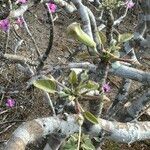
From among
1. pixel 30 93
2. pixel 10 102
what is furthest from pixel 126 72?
pixel 30 93

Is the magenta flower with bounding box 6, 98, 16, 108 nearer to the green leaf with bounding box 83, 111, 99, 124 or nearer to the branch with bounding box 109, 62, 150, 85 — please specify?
the branch with bounding box 109, 62, 150, 85

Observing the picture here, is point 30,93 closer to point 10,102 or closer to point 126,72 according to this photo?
point 10,102

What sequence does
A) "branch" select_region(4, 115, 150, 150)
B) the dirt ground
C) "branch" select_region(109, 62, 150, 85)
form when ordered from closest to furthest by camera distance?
"branch" select_region(4, 115, 150, 150) → "branch" select_region(109, 62, 150, 85) → the dirt ground

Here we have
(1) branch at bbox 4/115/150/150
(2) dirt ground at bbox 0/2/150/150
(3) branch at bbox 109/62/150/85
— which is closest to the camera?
(1) branch at bbox 4/115/150/150

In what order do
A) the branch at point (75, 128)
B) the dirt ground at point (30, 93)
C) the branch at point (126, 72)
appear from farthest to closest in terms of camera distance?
the dirt ground at point (30, 93) < the branch at point (126, 72) < the branch at point (75, 128)

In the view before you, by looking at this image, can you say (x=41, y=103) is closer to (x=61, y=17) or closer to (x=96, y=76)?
(x=61, y=17)

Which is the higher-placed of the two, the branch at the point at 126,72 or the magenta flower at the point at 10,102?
the branch at the point at 126,72

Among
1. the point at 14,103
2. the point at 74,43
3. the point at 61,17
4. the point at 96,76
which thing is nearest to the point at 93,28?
the point at 96,76

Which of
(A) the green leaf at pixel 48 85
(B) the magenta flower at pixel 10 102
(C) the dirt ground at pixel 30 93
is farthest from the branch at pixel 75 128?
(B) the magenta flower at pixel 10 102

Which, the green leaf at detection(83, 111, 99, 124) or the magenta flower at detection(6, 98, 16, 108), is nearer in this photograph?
the green leaf at detection(83, 111, 99, 124)

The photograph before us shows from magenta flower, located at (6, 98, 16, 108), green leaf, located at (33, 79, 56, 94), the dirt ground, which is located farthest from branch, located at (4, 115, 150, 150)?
magenta flower, located at (6, 98, 16, 108)

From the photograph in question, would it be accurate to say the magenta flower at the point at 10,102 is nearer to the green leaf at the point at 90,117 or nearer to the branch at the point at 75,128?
the branch at the point at 75,128
